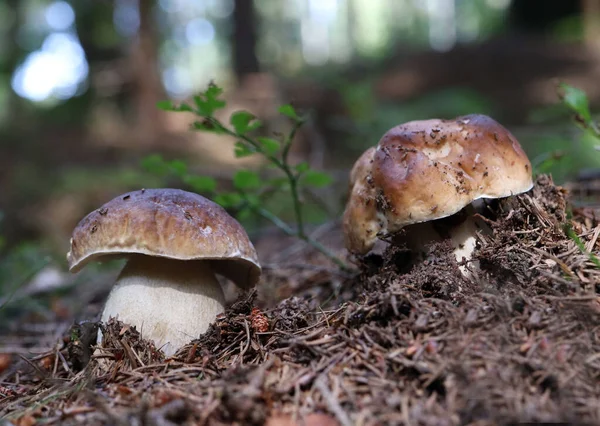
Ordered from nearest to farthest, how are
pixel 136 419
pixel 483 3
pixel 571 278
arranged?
1. pixel 136 419
2. pixel 571 278
3. pixel 483 3

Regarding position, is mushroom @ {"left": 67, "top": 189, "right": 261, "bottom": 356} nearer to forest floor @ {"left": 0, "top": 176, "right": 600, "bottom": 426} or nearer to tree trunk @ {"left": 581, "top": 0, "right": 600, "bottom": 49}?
forest floor @ {"left": 0, "top": 176, "right": 600, "bottom": 426}

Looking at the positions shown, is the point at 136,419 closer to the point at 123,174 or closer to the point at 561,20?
the point at 123,174

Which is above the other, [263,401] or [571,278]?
[571,278]

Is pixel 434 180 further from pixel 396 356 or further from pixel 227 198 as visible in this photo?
pixel 227 198

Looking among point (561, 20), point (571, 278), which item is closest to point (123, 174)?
point (571, 278)

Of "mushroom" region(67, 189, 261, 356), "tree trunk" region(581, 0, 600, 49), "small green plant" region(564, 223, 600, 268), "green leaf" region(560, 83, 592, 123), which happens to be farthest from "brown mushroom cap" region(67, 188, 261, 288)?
"tree trunk" region(581, 0, 600, 49)

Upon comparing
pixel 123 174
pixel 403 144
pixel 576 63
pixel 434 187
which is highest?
pixel 403 144
